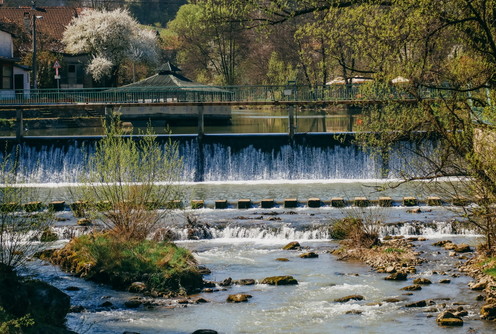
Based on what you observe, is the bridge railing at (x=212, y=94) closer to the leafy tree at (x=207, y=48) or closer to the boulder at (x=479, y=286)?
the boulder at (x=479, y=286)

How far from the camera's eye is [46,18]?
86500 mm

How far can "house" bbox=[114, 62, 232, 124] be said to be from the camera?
54.8 meters

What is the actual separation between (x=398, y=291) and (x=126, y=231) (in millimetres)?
7809

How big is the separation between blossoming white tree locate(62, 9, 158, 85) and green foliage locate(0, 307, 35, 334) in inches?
2624

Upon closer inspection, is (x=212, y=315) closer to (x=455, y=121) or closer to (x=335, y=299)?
(x=335, y=299)

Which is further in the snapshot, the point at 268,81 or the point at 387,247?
the point at 268,81

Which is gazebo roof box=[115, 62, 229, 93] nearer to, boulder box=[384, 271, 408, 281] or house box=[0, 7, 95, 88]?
house box=[0, 7, 95, 88]

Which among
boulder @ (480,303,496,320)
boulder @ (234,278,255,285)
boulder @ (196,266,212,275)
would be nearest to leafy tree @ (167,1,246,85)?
boulder @ (196,266,212,275)

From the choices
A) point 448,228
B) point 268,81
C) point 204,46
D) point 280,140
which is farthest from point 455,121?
point 204,46

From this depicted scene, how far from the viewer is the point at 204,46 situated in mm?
92312

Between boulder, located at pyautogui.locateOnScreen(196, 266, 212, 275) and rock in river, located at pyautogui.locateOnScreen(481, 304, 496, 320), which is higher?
boulder, located at pyautogui.locateOnScreen(196, 266, 212, 275)

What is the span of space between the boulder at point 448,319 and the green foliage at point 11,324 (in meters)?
8.73

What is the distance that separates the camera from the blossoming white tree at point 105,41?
81438 mm

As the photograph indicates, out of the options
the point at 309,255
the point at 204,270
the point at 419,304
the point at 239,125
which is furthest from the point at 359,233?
the point at 239,125
